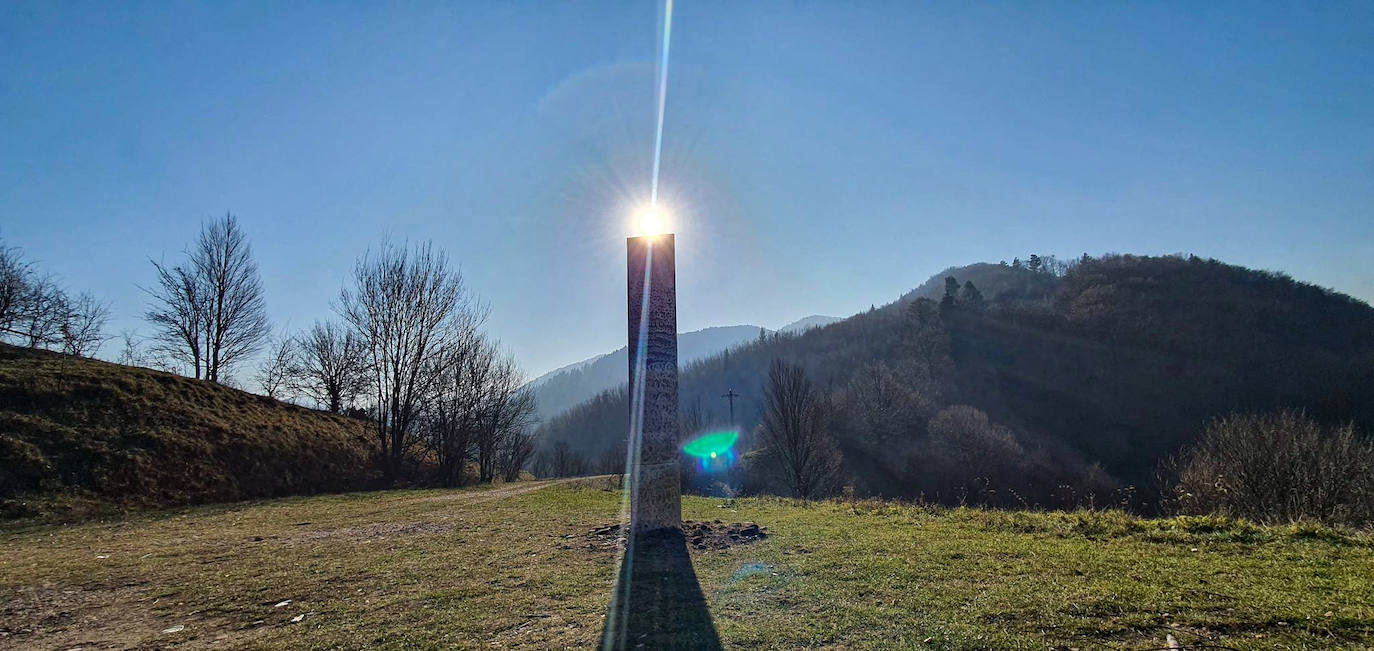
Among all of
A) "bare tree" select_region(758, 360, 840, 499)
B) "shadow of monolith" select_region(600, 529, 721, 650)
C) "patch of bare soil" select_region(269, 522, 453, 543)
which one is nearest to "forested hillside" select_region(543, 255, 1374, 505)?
"bare tree" select_region(758, 360, 840, 499)

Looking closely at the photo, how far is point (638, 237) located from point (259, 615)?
274 inches

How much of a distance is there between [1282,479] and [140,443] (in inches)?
1216

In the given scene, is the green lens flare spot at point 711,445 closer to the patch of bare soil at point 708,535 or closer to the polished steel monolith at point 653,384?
the patch of bare soil at point 708,535

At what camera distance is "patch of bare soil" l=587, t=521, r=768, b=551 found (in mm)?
8219

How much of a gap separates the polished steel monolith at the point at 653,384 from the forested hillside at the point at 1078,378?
95.0 feet

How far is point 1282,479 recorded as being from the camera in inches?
583

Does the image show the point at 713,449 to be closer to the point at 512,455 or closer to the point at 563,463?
the point at 563,463

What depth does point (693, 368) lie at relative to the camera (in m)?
152

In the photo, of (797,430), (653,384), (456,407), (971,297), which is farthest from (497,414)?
(971,297)

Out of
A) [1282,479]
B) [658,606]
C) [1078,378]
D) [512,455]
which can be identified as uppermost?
[1078,378]

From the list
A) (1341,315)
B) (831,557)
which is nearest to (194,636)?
(831,557)

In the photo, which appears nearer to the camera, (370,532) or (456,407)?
(370,532)

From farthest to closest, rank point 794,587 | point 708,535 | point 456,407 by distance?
point 456,407, point 708,535, point 794,587

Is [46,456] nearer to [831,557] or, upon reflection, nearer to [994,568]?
[831,557]
